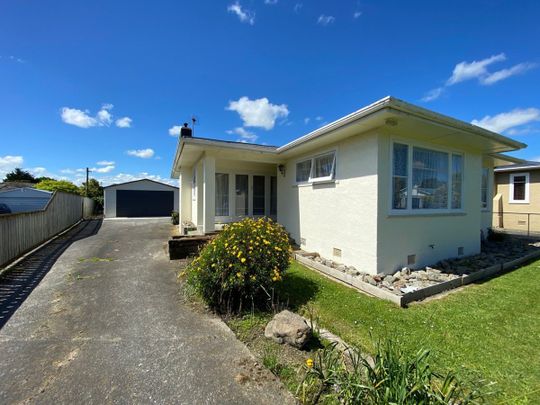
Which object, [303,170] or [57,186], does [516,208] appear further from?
[57,186]

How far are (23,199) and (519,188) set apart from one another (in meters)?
36.2

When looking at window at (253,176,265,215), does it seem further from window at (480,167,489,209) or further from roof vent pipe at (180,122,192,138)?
window at (480,167,489,209)

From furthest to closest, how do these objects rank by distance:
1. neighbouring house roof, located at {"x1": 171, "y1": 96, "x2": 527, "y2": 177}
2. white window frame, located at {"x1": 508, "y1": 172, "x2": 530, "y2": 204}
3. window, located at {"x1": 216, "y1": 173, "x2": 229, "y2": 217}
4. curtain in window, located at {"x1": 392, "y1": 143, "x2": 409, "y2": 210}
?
white window frame, located at {"x1": 508, "y1": 172, "x2": 530, "y2": 204}
window, located at {"x1": 216, "y1": 173, "x2": 229, "y2": 217}
curtain in window, located at {"x1": 392, "y1": 143, "x2": 409, "y2": 210}
neighbouring house roof, located at {"x1": 171, "y1": 96, "x2": 527, "y2": 177}

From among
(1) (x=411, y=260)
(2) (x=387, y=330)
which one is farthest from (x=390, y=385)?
(1) (x=411, y=260)

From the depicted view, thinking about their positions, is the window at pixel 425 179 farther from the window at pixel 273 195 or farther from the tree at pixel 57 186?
the tree at pixel 57 186

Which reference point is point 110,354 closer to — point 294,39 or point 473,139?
point 473,139

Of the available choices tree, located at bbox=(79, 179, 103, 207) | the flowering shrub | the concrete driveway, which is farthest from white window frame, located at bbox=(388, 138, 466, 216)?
tree, located at bbox=(79, 179, 103, 207)

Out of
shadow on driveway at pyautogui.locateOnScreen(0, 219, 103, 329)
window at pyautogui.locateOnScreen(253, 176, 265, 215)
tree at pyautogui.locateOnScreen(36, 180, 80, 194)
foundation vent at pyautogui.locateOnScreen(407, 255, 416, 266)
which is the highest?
tree at pyautogui.locateOnScreen(36, 180, 80, 194)

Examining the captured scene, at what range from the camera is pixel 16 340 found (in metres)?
3.09

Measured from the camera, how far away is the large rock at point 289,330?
9.47 feet

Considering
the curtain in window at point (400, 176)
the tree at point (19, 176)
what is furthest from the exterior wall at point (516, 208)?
the tree at point (19, 176)

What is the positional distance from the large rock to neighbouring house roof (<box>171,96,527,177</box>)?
3745 mm

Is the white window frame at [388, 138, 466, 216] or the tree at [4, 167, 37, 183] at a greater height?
the tree at [4, 167, 37, 183]

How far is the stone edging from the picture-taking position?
A: 4.36m
